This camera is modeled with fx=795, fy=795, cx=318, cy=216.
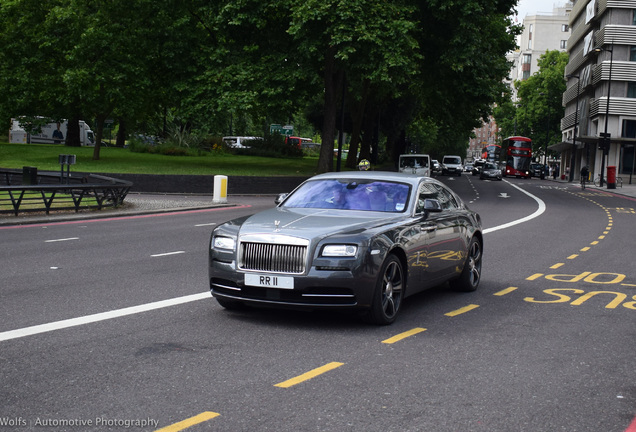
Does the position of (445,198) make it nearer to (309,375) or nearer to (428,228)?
(428,228)

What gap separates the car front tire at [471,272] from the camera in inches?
379

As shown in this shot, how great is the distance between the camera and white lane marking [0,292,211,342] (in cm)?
668

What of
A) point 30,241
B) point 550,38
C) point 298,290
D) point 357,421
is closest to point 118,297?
point 298,290

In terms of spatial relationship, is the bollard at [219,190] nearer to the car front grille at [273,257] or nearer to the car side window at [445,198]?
the car side window at [445,198]

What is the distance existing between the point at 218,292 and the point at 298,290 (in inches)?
36.1

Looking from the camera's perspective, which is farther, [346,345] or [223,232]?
[223,232]

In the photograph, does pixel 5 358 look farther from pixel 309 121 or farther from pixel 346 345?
pixel 309 121

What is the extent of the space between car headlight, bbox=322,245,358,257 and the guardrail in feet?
44.7

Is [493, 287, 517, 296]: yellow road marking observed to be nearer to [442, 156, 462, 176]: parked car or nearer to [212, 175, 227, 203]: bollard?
[212, 175, 227, 203]: bollard

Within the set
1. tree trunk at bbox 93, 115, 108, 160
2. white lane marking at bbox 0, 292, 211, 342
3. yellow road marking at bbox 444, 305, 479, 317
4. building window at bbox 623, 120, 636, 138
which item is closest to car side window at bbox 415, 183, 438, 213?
yellow road marking at bbox 444, 305, 479, 317

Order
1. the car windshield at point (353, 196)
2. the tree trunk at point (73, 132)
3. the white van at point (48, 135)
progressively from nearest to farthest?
the car windshield at point (353, 196), the tree trunk at point (73, 132), the white van at point (48, 135)

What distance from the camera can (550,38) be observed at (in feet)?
455

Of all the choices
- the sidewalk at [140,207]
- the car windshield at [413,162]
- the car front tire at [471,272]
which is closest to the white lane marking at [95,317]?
the car front tire at [471,272]

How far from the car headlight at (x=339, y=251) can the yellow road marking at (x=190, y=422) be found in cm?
258
